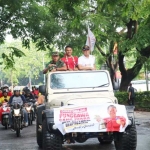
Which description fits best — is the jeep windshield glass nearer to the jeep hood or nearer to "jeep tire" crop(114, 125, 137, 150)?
the jeep hood

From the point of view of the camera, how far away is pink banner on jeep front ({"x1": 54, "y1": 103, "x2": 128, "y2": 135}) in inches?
315

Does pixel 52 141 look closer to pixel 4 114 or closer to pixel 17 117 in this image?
pixel 17 117

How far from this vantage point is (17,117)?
46.0 ft

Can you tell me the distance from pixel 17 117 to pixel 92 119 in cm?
636

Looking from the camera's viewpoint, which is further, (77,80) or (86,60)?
(86,60)

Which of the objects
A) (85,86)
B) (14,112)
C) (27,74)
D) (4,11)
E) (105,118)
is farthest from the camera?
(27,74)

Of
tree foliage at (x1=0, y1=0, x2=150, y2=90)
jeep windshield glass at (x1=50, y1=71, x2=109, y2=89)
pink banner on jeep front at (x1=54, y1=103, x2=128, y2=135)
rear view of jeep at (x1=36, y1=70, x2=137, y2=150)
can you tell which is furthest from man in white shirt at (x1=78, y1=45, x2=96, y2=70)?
pink banner on jeep front at (x1=54, y1=103, x2=128, y2=135)

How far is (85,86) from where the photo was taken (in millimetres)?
9750

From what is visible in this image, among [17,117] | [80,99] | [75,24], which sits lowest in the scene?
[17,117]

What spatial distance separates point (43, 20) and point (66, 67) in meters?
10.7

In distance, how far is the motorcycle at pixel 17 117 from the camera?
45.3 ft

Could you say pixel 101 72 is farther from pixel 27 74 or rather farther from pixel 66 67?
pixel 27 74

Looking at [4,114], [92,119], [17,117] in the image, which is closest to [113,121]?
[92,119]

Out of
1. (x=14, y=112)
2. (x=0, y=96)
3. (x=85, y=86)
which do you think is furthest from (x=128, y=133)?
(x=0, y=96)
